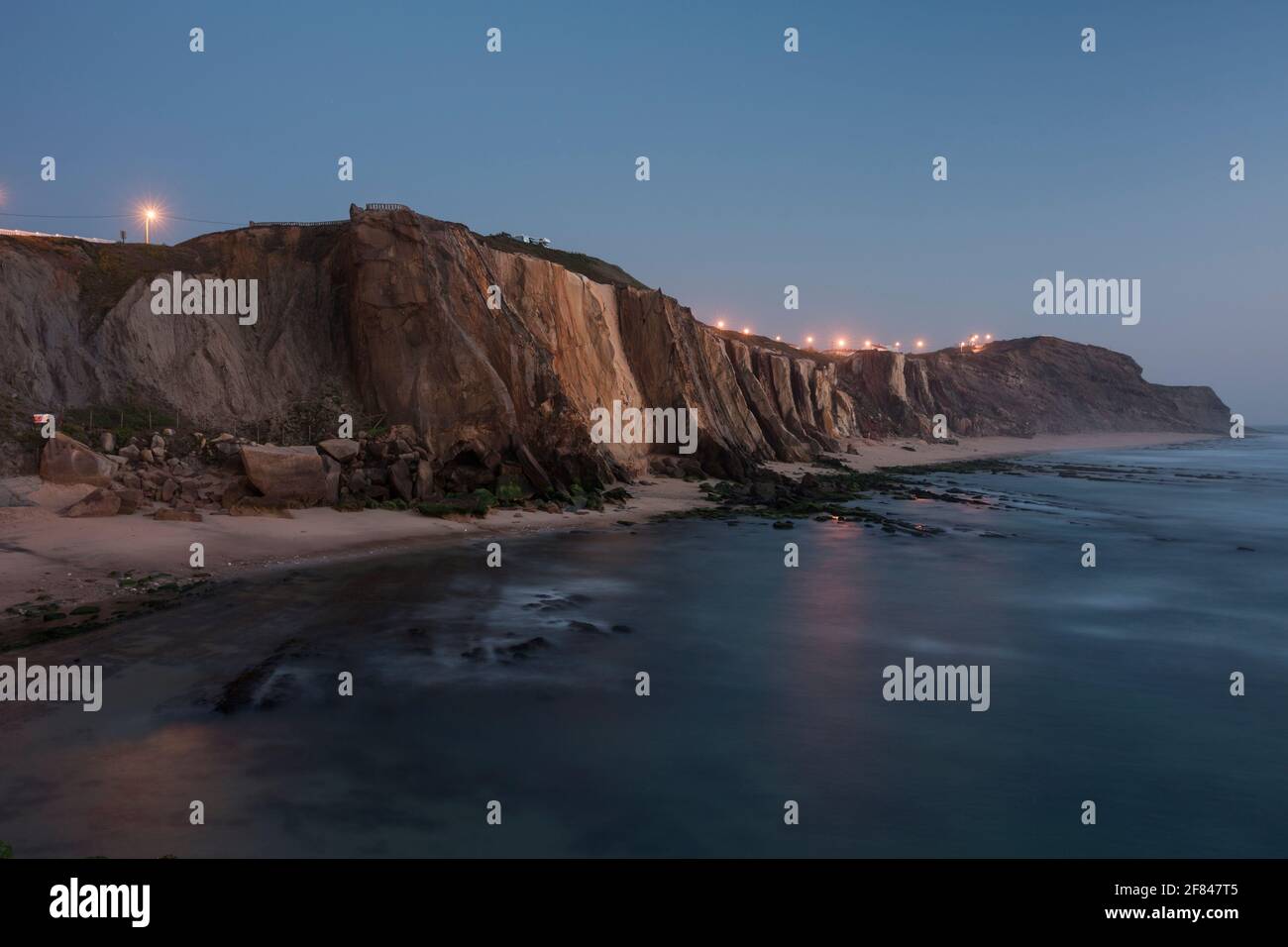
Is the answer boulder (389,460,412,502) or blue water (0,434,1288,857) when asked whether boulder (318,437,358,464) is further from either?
blue water (0,434,1288,857)

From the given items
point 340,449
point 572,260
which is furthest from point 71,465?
point 572,260

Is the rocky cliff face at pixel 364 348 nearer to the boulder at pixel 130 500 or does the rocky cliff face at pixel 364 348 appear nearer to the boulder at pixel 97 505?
the boulder at pixel 130 500

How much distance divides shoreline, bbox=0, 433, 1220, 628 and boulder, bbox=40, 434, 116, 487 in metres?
0.57

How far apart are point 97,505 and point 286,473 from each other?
14.7 feet

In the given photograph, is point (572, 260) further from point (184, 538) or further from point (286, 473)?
point (184, 538)

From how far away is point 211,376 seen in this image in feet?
86.9

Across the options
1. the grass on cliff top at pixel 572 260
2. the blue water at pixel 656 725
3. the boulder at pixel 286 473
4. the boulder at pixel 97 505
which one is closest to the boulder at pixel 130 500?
the boulder at pixel 97 505

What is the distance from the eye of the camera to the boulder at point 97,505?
1775cm

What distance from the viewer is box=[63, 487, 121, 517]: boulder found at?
17.8 meters

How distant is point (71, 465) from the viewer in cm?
1936

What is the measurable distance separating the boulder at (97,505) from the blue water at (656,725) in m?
5.64

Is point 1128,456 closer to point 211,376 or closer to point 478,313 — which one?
point 478,313

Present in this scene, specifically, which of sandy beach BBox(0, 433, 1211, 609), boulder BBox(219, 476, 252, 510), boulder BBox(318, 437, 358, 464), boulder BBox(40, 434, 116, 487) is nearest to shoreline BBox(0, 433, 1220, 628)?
sandy beach BBox(0, 433, 1211, 609)
